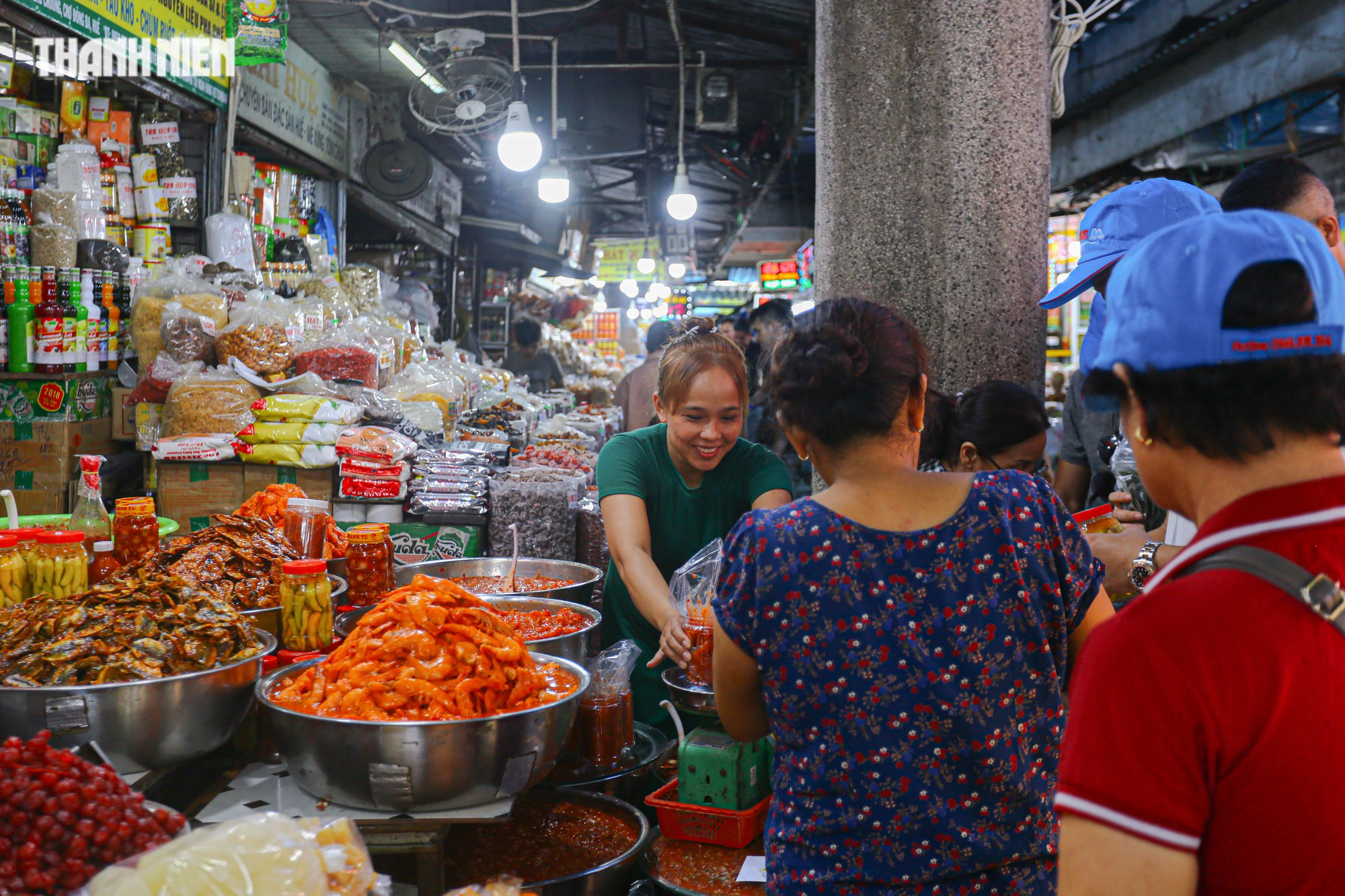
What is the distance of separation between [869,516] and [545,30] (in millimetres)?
8421

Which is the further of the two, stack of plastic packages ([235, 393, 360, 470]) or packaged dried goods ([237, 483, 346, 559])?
stack of plastic packages ([235, 393, 360, 470])

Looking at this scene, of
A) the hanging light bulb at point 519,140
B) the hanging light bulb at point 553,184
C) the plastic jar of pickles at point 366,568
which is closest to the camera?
the plastic jar of pickles at point 366,568

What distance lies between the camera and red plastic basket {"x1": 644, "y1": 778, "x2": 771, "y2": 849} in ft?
6.77

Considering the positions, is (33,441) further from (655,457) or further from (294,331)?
(655,457)

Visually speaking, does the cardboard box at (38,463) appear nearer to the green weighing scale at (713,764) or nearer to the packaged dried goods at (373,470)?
the packaged dried goods at (373,470)

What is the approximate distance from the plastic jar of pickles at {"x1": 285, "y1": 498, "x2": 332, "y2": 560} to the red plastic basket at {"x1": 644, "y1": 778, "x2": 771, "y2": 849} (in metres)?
1.27

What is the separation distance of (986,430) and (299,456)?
9.46 feet

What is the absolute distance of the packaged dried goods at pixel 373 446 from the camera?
413cm

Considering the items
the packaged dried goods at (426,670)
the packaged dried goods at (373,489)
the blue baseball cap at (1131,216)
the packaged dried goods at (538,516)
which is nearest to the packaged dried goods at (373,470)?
the packaged dried goods at (373,489)

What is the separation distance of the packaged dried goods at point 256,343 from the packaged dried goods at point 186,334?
5 cm

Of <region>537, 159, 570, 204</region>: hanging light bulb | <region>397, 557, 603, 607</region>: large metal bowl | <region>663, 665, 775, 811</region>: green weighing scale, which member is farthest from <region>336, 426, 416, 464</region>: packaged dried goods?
<region>537, 159, 570, 204</region>: hanging light bulb

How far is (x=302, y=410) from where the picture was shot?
14.3 feet

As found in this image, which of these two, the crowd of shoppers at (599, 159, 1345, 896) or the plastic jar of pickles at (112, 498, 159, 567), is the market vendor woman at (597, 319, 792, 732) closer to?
the crowd of shoppers at (599, 159, 1345, 896)

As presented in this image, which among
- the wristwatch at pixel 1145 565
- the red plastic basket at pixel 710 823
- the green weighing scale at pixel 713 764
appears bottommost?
the red plastic basket at pixel 710 823
